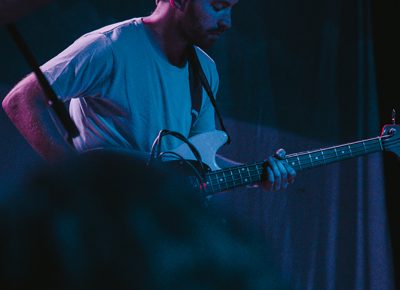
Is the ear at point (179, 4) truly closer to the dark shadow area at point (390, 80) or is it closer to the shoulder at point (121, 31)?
the shoulder at point (121, 31)

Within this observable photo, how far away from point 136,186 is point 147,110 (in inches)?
27.2

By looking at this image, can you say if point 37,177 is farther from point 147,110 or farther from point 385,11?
point 385,11

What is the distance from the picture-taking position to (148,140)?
1.39m

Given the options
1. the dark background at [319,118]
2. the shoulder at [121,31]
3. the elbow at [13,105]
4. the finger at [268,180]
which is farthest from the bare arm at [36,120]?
the dark background at [319,118]

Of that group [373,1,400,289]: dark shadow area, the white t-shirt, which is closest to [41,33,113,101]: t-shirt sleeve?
the white t-shirt

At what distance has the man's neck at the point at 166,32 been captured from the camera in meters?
1.48

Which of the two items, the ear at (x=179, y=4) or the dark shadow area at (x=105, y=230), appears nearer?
the dark shadow area at (x=105, y=230)

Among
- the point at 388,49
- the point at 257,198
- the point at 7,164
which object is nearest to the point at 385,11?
the point at 388,49

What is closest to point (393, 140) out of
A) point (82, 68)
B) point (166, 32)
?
point (166, 32)

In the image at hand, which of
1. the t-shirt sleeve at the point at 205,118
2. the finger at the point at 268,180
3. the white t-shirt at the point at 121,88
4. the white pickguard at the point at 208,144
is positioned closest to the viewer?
the white t-shirt at the point at 121,88

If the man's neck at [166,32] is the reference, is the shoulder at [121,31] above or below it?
above

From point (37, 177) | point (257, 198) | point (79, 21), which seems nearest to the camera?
point (37, 177)

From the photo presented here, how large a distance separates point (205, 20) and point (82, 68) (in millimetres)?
447

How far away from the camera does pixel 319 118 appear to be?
2445 millimetres
